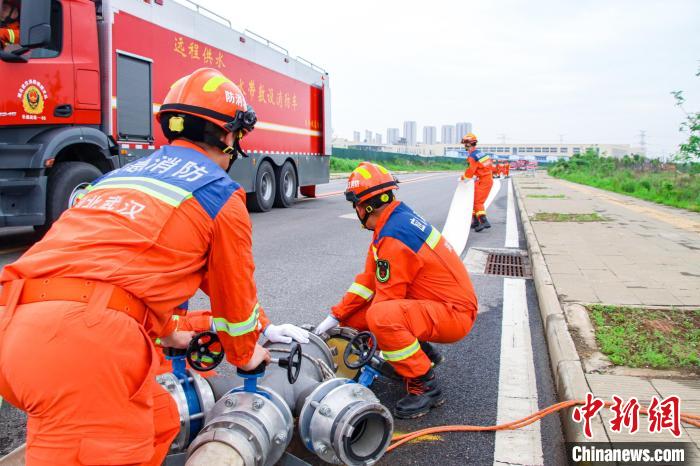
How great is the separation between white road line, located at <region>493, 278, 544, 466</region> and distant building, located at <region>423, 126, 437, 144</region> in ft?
549

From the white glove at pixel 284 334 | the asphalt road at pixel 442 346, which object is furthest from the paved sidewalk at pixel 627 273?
the white glove at pixel 284 334

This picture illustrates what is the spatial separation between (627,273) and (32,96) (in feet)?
23.1

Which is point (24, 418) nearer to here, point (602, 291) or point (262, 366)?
point (262, 366)

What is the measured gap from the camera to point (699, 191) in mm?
17234

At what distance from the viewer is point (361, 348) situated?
3350mm

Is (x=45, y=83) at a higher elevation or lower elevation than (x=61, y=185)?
higher

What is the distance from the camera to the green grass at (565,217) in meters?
11.9

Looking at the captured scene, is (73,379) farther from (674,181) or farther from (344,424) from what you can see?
(674,181)

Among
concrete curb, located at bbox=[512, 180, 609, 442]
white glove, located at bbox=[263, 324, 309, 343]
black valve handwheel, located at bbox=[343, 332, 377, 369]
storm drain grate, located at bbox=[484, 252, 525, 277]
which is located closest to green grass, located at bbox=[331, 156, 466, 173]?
storm drain grate, located at bbox=[484, 252, 525, 277]

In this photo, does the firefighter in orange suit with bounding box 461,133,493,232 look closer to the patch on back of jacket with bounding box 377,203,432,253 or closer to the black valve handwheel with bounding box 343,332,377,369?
the patch on back of jacket with bounding box 377,203,432,253

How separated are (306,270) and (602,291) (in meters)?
3.24

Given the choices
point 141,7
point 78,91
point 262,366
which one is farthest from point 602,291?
point 141,7

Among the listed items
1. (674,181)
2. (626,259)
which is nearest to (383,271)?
(626,259)

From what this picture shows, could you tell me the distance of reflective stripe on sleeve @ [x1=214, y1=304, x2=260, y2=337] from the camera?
2.19m
